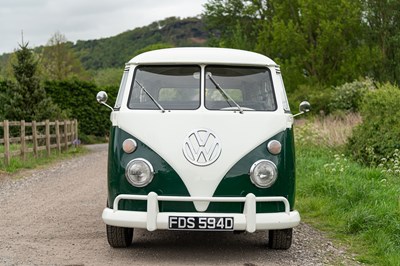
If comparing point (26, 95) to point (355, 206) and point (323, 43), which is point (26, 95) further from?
point (323, 43)

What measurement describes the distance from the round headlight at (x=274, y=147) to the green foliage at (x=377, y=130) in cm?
749

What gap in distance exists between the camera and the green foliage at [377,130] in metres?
13.3

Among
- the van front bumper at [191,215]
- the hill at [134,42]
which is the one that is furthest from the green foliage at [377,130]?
the hill at [134,42]

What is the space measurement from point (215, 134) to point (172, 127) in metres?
0.43

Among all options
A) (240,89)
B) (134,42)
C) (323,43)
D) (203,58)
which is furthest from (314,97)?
(134,42)

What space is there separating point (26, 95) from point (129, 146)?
16881 millimetres

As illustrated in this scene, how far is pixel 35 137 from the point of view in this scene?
1794cm

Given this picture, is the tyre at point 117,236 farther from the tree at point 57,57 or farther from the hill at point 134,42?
the hill at point 134,42

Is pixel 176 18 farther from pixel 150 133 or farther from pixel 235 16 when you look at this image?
pixel 150 133

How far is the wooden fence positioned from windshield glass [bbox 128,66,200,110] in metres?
9.34

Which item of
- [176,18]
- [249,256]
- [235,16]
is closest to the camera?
[249,256]

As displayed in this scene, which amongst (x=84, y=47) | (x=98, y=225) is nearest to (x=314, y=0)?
(x=98, y=225)

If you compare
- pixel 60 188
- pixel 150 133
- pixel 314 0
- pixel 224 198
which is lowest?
pixel 60 188

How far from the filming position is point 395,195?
28.4 ft
